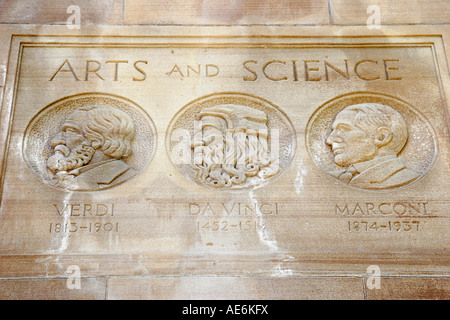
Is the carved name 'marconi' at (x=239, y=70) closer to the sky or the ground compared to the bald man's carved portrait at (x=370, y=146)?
closer to the sky

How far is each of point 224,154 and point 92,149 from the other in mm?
1474

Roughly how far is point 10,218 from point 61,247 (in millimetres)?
657

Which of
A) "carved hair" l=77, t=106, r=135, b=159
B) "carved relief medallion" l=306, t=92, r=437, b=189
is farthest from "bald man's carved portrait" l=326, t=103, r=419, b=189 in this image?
"carved hair" l=77, t=106, r=135, b=159

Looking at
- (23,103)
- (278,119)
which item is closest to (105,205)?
(23,103)

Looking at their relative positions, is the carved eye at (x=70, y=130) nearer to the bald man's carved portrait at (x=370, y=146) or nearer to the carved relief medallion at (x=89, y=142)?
the carved relief medallion at (x=89, y=142)

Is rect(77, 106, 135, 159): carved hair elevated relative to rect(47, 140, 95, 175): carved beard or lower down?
elevated

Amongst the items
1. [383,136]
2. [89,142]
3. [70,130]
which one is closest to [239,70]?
[383,136]

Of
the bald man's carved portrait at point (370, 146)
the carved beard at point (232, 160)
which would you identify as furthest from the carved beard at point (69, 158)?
the bald man's carved portrait at point (370, 146)

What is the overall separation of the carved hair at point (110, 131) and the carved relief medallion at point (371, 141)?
2.07m

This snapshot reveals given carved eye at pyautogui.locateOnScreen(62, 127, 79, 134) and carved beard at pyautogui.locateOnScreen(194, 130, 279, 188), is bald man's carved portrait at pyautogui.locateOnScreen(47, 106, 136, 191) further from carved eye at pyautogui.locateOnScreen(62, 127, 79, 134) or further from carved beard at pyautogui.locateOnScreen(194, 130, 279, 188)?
carved beard at pyautogui.locateOnScreen(194, 130, 279, 188)

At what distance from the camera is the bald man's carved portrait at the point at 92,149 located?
679cm

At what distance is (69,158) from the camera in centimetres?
687

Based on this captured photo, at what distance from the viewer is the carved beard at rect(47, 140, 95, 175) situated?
6.84 metres

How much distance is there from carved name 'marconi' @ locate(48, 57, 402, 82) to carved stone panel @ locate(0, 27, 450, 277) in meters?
0.02
